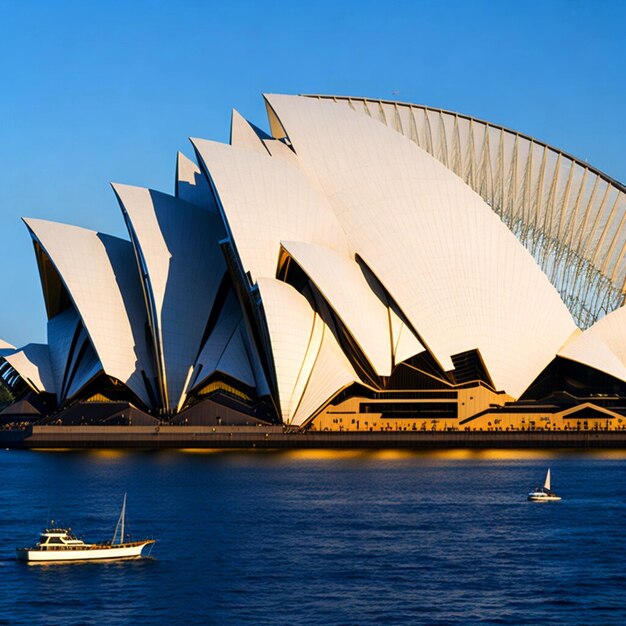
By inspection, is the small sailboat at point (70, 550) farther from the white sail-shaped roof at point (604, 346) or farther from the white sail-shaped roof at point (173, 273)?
the white sail-shaped roof at point (604, 346)

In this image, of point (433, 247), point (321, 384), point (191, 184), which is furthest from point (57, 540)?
point (191, 184)

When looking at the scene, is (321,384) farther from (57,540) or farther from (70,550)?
(70,550)

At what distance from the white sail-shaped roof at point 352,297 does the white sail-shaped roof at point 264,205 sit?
159 centimetres

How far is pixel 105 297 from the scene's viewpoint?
8200 centimetres

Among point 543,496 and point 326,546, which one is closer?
point 326,546

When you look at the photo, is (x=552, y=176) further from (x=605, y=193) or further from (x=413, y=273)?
(x=413, y=273)

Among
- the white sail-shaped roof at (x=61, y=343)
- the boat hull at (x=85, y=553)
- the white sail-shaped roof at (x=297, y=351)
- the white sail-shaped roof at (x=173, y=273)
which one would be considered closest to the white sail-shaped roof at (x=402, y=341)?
the white sail-shaped roof at (x=297, y=351)

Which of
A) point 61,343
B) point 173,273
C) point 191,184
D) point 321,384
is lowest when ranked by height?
point 321,384

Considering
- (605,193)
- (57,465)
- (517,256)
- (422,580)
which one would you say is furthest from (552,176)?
(422,580)

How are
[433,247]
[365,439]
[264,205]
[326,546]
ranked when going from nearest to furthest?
[326,546] → [264,205] → [365,439] → [433,247]

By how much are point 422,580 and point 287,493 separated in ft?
62.3

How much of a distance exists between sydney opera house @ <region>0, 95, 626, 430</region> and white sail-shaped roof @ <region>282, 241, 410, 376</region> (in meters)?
0.14

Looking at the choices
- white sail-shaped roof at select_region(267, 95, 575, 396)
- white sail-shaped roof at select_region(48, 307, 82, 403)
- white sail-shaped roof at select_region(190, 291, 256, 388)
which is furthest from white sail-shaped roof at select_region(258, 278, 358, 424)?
white sail-shaped roof at select_region(48, 307, 82, 403)

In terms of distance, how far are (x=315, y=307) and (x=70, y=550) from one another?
1723 inches
